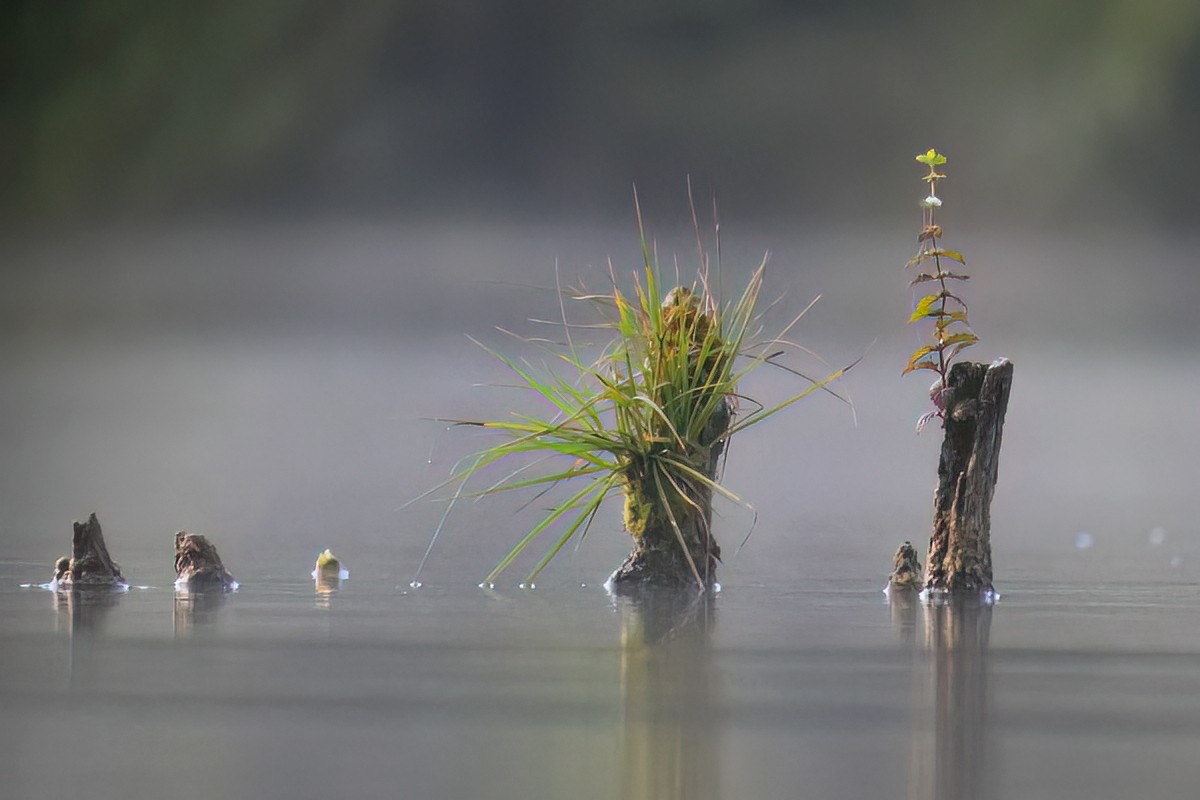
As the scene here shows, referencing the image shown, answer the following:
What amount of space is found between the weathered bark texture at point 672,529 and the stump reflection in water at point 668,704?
0.28 meters

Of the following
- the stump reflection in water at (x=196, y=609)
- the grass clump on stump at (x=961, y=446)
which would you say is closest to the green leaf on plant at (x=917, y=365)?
the grass clump on stump at (x=961, y=446)

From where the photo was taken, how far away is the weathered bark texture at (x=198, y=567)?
101 inches

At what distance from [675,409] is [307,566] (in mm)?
970

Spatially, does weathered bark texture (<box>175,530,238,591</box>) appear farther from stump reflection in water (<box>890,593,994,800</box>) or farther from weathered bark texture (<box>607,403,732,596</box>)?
stump reflection in water (<box>890,593,994,800</box>)

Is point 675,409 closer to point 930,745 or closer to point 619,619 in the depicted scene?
point 619,619

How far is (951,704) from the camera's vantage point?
1.41 metres

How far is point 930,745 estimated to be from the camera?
1.21m

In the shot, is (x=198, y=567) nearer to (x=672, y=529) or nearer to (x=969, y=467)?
(x=672, y=529)

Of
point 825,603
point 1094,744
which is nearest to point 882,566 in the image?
point 825,603

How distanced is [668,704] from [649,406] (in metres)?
1.12

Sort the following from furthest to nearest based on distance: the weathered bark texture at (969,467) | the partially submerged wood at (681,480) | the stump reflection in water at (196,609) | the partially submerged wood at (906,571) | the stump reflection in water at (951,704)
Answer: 1. the partially submerged wood at (906,571)
2. the partially submerged wood at (681,480)
3. the weathered bark texture at (969,467)
4. the stump reflection in water at (196,609)
5. the stump reflection in water at (951,704)

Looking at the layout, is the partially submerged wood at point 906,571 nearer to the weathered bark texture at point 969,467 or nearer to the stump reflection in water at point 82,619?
the weathered bark texture at point 969,467

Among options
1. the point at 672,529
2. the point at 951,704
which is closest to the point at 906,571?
the point at 672,529

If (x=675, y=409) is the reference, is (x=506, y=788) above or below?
below
